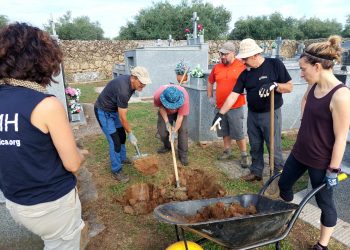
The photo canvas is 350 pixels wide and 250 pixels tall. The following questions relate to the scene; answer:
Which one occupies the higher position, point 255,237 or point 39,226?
point 39,226

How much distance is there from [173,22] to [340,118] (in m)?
34.3

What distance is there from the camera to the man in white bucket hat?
3.23 metres

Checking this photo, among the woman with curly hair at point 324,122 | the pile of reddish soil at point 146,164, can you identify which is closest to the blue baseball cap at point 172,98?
the pile of reddish soil at point 146,164

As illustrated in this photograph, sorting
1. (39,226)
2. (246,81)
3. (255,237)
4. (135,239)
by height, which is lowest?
(135,239)

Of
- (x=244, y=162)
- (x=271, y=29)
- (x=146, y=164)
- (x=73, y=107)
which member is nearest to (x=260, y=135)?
(x=244, y=162)

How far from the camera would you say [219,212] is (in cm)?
225

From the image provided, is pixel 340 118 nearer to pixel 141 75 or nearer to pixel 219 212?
pixel 219 212

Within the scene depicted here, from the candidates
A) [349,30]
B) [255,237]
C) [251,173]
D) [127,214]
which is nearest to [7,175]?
[255,237]

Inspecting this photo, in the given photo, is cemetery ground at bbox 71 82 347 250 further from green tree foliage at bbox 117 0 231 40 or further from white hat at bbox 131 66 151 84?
green tree foliage at bbox 117 0 231 40

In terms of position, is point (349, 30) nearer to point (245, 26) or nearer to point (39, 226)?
point (245, 26)

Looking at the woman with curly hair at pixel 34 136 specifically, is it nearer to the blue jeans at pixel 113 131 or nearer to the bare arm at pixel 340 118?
the bare arm at pixel 340 118

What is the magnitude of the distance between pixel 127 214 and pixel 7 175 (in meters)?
1.99

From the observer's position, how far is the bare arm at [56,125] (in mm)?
1333

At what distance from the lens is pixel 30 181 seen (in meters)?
1.47
